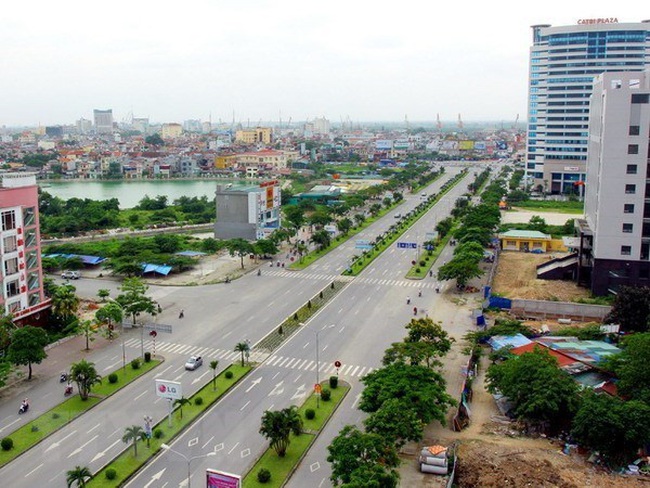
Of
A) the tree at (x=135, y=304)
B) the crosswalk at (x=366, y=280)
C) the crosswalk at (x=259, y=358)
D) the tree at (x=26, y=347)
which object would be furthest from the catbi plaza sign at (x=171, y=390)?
the crosswalk at (x=366, y=280)

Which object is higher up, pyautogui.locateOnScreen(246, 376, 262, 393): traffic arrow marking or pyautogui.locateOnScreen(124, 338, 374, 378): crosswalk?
pyautogui.locateOnScreen(124, 338, 374, 378): crosswalk

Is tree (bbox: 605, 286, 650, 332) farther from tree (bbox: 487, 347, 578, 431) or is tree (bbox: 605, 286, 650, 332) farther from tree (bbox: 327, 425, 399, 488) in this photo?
tree (bbox: 327, 425, 399, 488)

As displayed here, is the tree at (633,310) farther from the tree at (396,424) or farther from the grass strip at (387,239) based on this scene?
the grass strip at (387,239)

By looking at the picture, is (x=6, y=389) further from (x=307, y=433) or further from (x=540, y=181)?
Answer: (x=540, y=181)

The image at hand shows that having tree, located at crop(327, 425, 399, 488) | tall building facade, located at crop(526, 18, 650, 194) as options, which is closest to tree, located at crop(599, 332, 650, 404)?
tree, located at crop(327, 425, 399, 488)

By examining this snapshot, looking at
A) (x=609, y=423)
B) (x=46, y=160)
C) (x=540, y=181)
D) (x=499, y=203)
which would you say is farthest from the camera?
(x=46, y=160)

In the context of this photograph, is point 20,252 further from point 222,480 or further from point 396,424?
point 396,424

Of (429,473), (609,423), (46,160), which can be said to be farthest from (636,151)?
(46,160)
